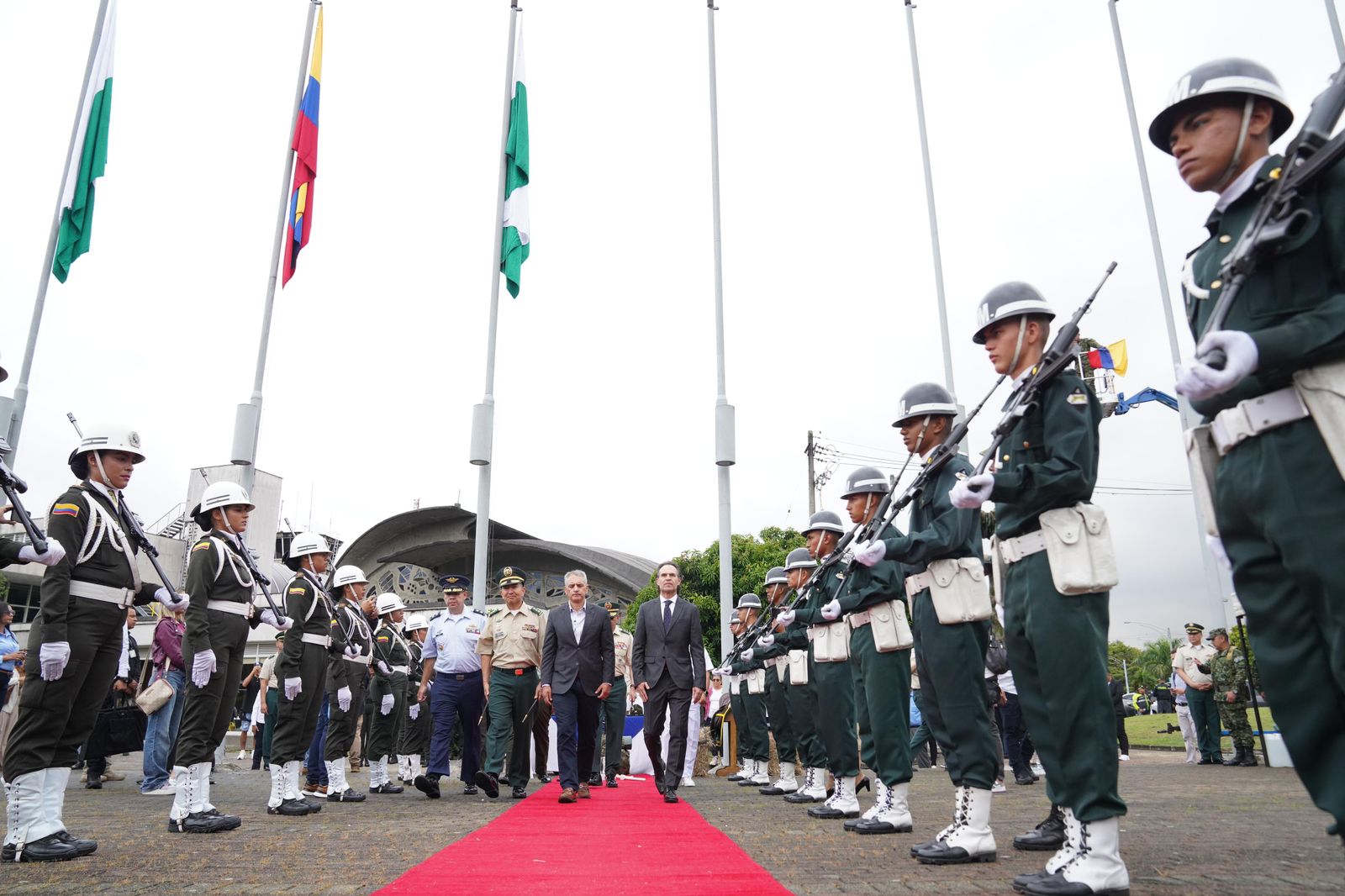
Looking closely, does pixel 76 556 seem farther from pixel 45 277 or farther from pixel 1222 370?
pixel 45 277

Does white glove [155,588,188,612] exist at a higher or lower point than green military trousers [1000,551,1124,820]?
higher

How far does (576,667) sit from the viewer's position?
29.0ft

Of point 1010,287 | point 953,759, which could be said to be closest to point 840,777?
point 953,759

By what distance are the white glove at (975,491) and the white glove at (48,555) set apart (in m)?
4.49

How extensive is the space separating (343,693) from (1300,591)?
27.3 feet

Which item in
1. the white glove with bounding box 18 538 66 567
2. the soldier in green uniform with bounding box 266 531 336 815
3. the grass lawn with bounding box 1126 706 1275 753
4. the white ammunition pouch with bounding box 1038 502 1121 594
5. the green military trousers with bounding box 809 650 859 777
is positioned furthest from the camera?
the grass lawn with bounding box 1126 706 1275 753

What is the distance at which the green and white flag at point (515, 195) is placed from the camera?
52.2ft

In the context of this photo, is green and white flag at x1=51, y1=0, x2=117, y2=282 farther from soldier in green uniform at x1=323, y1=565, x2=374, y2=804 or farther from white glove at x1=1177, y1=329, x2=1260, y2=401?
white glove at x1=1177, y1=329, x2=1260, y2=401

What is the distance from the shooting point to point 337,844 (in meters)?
5.42

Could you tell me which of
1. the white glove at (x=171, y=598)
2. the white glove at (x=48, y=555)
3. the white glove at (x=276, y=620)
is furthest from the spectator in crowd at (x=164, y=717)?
the white glove at (x=48, y=555)

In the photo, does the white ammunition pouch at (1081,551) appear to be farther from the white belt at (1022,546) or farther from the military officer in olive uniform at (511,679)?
the military officer in olive uniform at (511,679)

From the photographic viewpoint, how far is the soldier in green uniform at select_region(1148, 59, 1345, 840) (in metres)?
2.28

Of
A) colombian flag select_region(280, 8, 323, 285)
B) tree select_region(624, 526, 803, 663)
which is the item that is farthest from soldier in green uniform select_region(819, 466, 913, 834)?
tree select_region(624, 526, 803, 663)

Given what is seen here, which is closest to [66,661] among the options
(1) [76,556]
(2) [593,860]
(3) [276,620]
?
(1) [76,556]
